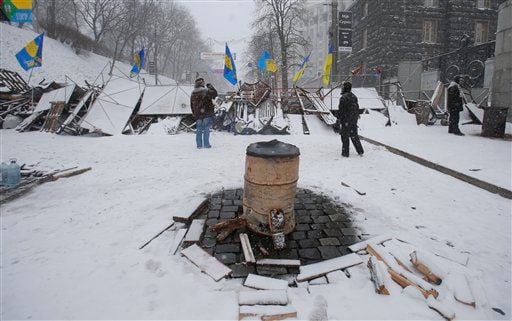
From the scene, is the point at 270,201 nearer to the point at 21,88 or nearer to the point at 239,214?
the point at 239,214

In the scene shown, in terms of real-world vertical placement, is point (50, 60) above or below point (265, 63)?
above

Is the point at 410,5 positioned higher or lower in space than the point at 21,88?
higher

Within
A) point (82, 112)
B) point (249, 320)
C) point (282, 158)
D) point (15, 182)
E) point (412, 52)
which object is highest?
point (412, 52)

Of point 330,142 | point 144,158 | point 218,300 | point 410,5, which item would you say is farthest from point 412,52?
point 218,300

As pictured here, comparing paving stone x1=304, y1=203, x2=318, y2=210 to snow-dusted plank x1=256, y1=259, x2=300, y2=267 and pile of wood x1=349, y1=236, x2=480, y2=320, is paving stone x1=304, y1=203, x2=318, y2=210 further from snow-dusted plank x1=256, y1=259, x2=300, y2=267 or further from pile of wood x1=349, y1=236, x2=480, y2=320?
snow-dusted plank x1=256, y1=259, x2=300, y2=267

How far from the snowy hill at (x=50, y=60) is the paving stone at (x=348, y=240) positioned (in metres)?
25.0

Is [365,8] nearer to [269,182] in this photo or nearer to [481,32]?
[481,32]

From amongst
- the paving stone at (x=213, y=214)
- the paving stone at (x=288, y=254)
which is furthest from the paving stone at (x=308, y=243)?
the paving stone at (x=213, y=214)

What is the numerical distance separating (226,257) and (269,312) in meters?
0.90

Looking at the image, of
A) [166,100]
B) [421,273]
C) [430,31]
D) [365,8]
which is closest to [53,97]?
[166,100]

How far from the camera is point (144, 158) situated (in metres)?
7.23

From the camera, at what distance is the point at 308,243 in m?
3.31

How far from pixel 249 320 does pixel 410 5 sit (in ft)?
87.4

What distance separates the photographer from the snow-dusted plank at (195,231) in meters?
3.21
